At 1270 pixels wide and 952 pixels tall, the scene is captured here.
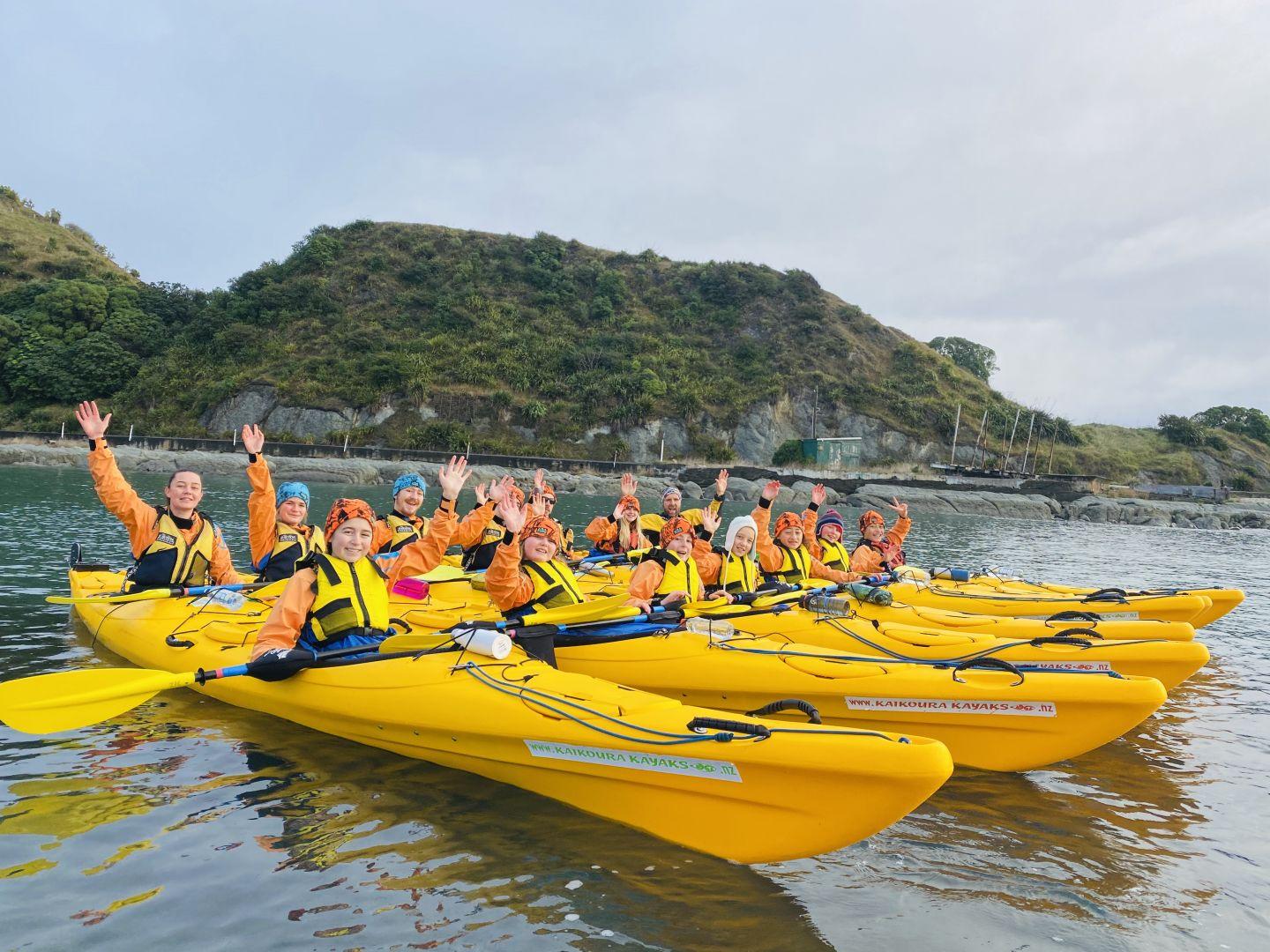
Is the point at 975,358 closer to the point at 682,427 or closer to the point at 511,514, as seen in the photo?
the point at 682,427

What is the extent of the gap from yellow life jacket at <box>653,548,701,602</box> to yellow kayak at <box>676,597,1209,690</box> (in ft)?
1.66

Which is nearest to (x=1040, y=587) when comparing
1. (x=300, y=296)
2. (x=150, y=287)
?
(x=300, y=296)

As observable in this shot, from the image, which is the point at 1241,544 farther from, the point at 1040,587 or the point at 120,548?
the point at 120,548

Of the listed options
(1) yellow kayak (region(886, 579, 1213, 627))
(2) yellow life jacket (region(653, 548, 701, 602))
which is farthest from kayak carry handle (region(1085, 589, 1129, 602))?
(2) yellow life jacket (region(653, 548, 701, 602))

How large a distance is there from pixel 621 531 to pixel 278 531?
5.45 metres

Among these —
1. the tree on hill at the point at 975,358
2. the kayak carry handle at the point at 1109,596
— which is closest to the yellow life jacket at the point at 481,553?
the kayak carry handle at the point at 1109,596

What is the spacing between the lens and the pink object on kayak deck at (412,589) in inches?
330

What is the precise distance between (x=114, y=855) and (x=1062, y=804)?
230 inches

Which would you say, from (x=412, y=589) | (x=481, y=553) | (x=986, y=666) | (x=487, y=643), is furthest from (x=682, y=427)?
(x=487, y=643)

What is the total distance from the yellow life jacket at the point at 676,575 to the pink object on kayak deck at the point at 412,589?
262 cm

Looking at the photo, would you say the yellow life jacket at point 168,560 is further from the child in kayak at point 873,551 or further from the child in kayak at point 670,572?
the child in kayak at point 873,551

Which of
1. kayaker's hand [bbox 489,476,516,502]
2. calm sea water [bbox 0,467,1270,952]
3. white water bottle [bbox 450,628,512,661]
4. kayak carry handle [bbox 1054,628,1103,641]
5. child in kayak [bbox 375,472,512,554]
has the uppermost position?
kayaker's hand [bbox 489,476,516,502]

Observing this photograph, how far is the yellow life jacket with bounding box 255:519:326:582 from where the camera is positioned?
8.12 m

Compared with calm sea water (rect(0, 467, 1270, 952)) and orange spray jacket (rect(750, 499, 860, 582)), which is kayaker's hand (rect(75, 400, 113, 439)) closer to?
calm sea water (rect(0, 467, 1270, 952))
